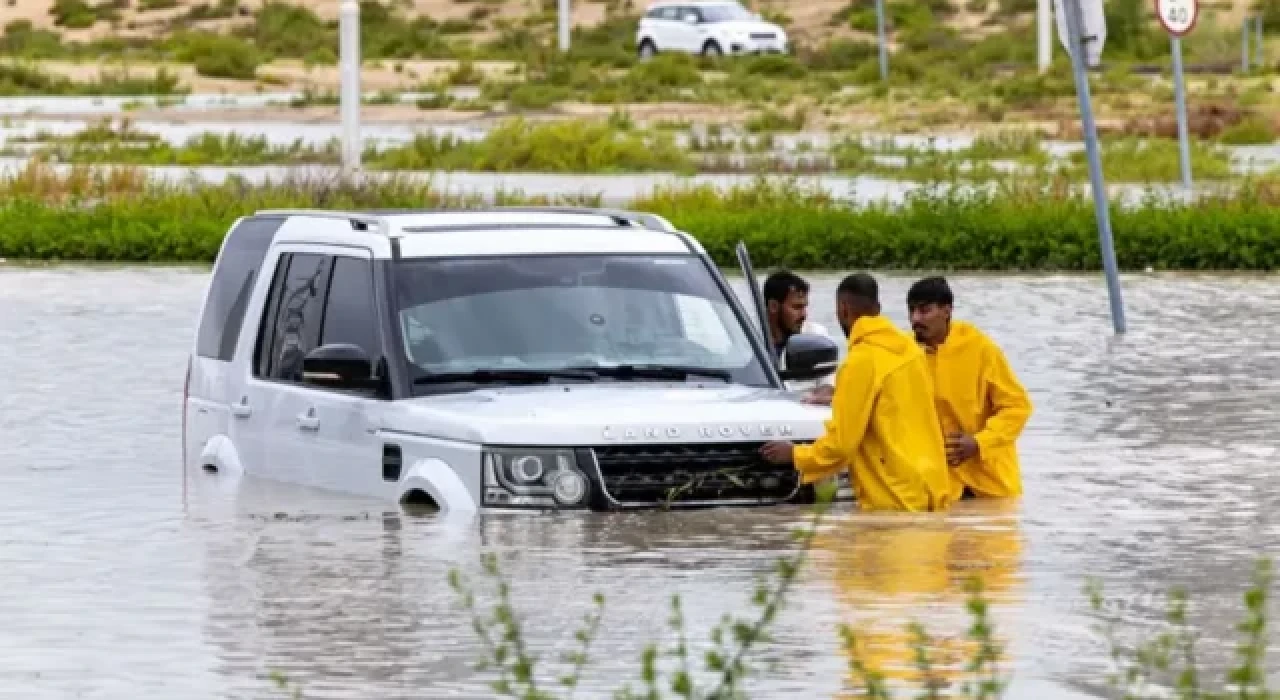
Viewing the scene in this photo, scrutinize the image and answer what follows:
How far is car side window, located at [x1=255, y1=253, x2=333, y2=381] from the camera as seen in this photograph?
45.1 feet

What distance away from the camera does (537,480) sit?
12.2m

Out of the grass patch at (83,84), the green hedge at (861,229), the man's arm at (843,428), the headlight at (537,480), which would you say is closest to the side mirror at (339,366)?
the headlight at (537,480)

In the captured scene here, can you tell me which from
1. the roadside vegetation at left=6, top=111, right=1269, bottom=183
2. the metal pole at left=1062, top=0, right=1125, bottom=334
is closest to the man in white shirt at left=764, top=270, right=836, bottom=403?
the metal pole at left=1062, top=0, right=1125, bottom=334

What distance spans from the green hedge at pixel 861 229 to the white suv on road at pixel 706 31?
5200cm

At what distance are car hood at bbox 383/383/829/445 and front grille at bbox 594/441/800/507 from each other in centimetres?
10

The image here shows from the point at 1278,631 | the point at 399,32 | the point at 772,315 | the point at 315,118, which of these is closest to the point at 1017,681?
the point at 1278,631

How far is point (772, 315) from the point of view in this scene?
15.1 meters

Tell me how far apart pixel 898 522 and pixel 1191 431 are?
5.07 metres

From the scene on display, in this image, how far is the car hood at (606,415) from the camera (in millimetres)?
12094

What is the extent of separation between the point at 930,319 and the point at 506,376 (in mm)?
1855

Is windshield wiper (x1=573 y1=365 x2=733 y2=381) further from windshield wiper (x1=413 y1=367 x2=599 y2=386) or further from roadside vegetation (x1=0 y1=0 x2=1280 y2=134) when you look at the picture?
roadside vegetation (x1=0 y1=0 x2=1280 y2=134)

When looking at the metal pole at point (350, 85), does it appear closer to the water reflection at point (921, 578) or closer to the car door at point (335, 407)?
the car door at point (335, 407)

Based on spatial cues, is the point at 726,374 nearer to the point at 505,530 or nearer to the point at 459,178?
the point at 505,530

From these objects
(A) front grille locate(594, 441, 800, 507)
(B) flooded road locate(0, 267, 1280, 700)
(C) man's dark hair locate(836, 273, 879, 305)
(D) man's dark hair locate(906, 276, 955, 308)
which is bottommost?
(B) flooded road locate(0, 267, 1280, 700)
